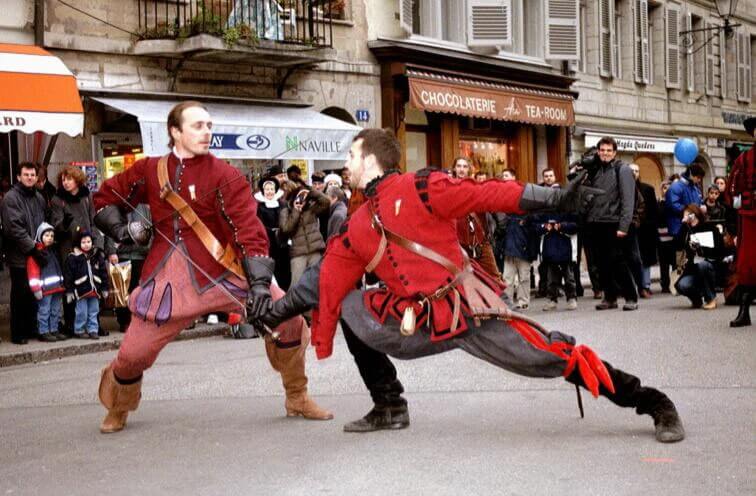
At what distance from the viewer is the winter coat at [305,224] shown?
13.2 metres

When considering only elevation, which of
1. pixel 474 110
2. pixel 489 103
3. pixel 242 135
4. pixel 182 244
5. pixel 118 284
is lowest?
pixel 118 284

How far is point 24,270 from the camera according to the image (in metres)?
12.6

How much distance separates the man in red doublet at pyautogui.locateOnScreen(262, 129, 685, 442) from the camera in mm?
5910

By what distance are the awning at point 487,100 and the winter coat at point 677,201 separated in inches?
202

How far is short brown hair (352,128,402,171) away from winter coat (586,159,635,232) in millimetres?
7633

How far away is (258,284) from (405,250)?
0.92 metres

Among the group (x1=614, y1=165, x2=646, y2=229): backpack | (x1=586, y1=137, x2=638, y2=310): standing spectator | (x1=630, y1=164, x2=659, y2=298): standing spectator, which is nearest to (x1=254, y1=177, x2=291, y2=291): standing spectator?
(x1=586, y1=137, x2=638, y2=310): standing spectator

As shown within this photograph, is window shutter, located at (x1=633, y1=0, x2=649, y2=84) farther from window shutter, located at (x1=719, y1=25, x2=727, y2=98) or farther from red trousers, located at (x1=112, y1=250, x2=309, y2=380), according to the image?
red trousers, located at (x1=112, y1=250, x2=309, y2=380)

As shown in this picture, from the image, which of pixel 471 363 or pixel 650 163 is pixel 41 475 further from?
pixel 650 163

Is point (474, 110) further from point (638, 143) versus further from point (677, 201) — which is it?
point (638, 143)

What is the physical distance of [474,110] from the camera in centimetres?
2275

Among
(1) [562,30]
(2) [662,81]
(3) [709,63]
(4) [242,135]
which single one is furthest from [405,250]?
(3) [709,63]

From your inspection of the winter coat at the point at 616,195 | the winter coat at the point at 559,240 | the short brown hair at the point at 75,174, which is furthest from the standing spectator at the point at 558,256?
the short brown hair at the point at 75,174

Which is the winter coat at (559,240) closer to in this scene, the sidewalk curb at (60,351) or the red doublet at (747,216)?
the red doublet at (747,216)
